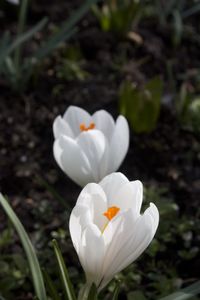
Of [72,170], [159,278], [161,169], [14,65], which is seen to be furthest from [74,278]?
[14,65]

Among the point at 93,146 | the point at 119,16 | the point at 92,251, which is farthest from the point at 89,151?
the point at 119,16

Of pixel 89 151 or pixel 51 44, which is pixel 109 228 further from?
pixel 51 44

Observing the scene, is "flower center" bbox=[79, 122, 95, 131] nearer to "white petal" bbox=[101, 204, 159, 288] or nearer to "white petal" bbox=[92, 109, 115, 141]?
"white petal" bbox=[92, 109, 115, 141]

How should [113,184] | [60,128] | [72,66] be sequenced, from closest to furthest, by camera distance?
[113,184] < [60,128] < [72,66]

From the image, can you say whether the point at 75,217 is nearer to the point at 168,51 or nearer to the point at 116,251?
the point at 116,251

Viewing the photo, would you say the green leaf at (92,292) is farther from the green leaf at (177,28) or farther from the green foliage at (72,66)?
the green leaf at (177,28)

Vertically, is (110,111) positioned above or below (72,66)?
below
